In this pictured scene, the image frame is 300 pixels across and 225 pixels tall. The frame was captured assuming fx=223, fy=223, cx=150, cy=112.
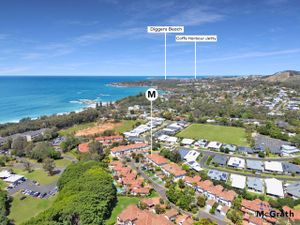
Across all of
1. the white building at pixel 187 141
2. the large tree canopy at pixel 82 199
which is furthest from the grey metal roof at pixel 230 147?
the large tree canopy at pixel 82 199

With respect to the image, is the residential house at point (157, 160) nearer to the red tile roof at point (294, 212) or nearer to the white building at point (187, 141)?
the white building at point (187, 141)

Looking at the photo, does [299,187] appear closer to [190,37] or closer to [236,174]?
[236,174]

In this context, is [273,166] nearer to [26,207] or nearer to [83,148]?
[83,148]

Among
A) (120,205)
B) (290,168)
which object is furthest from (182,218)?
(290,168)

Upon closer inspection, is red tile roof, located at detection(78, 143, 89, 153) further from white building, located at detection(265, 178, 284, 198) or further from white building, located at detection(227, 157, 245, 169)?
white building, located at detection(265, 178, 284, 198)

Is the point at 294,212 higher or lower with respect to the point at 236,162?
higher

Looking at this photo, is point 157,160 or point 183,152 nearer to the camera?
point 157,160

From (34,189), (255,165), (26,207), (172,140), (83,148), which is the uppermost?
(83,148)
